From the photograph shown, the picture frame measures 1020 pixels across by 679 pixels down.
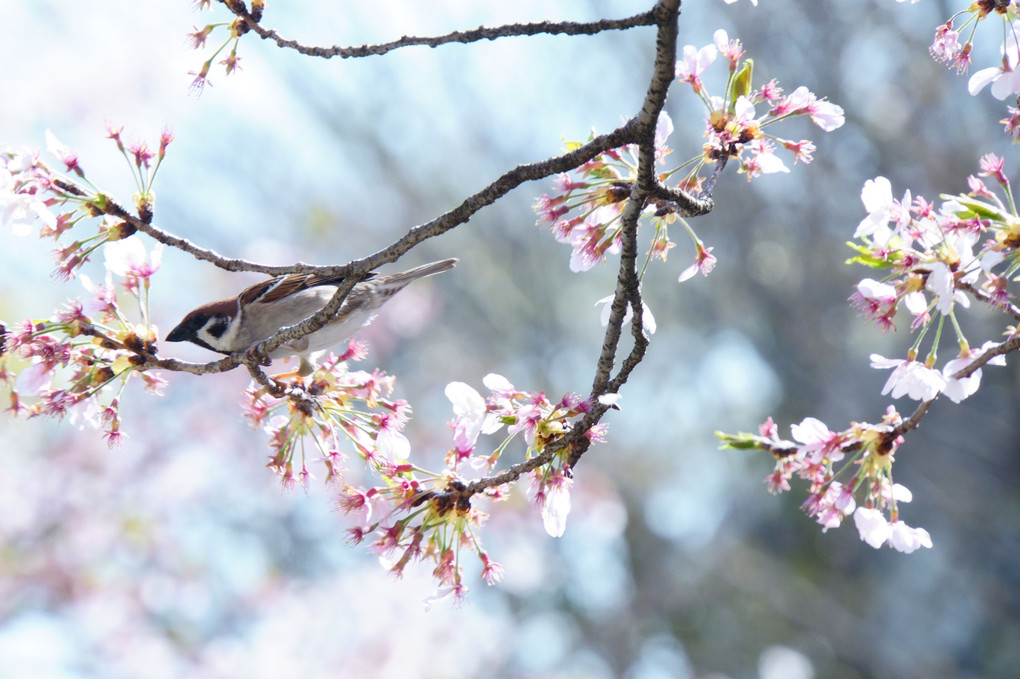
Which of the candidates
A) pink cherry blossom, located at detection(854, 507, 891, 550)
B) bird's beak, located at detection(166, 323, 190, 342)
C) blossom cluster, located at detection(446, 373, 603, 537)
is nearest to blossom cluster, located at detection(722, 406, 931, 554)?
pink cherry blossom, located at detection(854, 507, 891, 550)

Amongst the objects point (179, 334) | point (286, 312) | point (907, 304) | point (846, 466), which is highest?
point (286, 312)

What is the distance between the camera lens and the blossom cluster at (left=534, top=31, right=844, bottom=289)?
152 centimetres

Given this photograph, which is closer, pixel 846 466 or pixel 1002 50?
pixel 846 466

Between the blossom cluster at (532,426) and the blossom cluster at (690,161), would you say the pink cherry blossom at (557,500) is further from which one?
the blossom cluster at (690,161)

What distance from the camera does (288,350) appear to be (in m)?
2.15

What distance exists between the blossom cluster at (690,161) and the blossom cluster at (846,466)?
40 cm

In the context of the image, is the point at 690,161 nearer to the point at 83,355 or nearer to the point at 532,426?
the point at 532,426

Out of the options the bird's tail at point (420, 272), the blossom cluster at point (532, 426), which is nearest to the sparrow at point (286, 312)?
the bird's tail at point (420, 272)

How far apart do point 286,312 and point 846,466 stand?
1809 millimetres

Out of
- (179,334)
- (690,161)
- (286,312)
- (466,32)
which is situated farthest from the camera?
(286,312)

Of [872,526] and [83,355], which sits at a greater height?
[83,355]

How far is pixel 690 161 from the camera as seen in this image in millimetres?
1488

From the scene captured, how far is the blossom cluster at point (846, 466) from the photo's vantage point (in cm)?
136

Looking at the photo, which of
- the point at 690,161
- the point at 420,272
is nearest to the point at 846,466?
the point at 690,161
